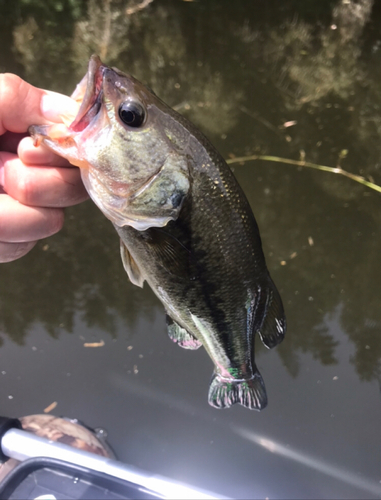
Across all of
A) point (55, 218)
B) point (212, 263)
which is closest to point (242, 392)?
point (212, 263)

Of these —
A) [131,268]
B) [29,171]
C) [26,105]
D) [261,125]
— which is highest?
[26,105]

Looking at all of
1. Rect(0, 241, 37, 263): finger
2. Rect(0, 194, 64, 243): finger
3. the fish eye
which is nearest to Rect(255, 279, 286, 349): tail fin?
the fish eye

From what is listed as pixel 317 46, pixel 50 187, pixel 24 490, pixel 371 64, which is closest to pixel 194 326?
pixel 50 187

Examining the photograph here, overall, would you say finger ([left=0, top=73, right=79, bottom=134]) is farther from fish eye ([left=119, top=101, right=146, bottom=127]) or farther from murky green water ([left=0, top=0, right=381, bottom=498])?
murky green water ([left=0, top=0, right=381, bottom=498])

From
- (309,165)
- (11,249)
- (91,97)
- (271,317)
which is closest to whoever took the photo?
(91,97)

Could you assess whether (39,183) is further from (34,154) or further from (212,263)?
(212,263)

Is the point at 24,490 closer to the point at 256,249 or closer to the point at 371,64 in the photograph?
the point at 256,249
